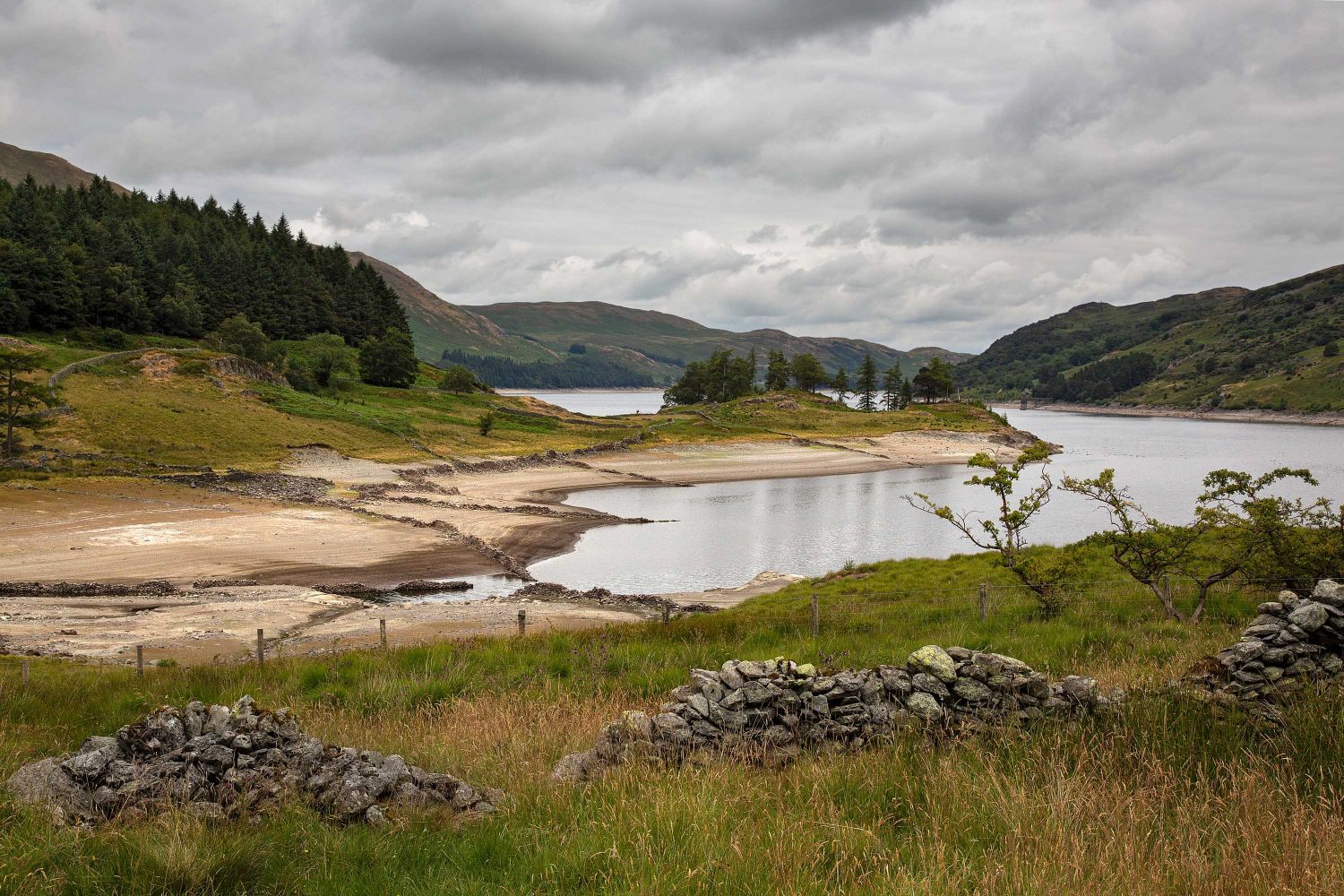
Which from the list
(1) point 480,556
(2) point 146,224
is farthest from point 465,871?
(2) point 146,224

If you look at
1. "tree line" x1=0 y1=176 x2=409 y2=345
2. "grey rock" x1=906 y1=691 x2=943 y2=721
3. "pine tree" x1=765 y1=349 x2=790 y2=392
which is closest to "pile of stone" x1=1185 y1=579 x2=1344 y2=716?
"grey rock" x1=906 y1=691 x2=943 y2=721

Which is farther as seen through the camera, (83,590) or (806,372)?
(806,372)

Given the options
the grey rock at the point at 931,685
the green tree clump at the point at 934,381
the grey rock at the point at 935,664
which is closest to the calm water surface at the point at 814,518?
the grey rock at the point at 935,664

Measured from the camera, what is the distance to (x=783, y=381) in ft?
534

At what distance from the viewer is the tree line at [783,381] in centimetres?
16125

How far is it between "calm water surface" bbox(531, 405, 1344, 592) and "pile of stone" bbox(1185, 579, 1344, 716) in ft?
98.8

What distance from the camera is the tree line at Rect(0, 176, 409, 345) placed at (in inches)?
3445

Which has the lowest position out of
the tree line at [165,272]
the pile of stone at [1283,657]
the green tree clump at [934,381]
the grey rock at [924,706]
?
the grey rock at [924,706]

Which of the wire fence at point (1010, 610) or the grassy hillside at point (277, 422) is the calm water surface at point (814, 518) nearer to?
the wire fence at point (1010, 610)

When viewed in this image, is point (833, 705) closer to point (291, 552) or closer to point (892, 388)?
point (291, 552)

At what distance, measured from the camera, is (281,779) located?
7.22 m

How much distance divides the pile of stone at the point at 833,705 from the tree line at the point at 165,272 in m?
102

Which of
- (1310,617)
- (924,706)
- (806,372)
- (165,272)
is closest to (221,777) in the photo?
(924,706)

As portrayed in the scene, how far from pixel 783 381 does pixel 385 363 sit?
8279 cm
